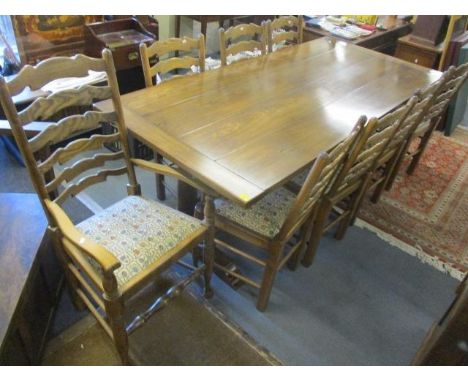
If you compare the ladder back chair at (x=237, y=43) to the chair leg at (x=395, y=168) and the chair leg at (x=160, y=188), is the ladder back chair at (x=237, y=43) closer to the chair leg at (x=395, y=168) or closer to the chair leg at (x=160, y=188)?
the chair leg at (x=160, y=188)

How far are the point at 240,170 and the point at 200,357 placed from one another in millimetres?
793

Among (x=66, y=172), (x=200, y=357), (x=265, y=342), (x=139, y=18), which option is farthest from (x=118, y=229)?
(x=139, y=18)

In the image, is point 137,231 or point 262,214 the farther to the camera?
point 262,214

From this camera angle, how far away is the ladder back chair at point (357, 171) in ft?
4.58

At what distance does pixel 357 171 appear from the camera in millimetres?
1612

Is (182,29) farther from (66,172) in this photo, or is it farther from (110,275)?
(110,275)

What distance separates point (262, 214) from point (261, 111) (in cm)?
48

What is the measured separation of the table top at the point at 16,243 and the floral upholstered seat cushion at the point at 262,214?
2.35 feet

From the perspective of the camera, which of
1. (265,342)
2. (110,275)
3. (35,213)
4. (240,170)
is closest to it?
(110,275)

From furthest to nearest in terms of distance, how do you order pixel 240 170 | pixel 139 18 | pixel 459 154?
1. pixel 459 154
2. pixel 139 18
3. pixel 240 170

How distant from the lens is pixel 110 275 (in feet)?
3.30

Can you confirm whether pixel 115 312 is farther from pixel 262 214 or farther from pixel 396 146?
pixel 396 146

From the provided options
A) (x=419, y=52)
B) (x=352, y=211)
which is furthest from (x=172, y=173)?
(x=419, y=52)

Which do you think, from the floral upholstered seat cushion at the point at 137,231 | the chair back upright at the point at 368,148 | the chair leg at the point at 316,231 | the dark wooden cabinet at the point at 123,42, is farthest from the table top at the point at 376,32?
the floral upholstered seat cushion at the point at 137,231
